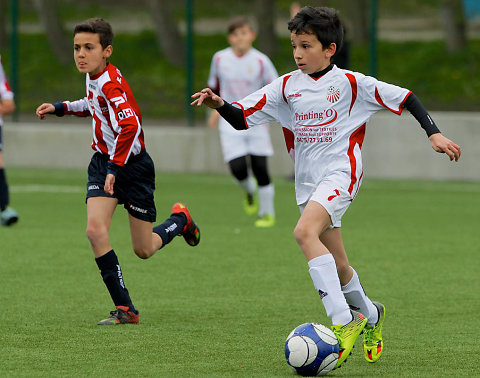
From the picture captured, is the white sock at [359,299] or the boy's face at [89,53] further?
the boy's face at [89,53]

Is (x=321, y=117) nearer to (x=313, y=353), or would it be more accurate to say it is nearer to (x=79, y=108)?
(x=313, y=353)

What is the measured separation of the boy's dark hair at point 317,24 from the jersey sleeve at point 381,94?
29 cm

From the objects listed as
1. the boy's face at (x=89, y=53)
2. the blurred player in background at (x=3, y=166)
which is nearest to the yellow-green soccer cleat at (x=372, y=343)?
the boy's face at (x=89, y=53)

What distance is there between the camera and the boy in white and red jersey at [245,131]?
37.4ft

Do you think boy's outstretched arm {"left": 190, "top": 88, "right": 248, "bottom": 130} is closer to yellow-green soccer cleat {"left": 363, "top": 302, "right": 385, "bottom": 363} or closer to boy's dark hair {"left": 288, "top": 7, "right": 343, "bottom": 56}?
boy's dark hair {"left": 288, "top": 7, "right": 343, "bottom": 56}

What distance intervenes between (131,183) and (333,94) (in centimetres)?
153

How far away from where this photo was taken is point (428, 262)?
8.88 meters

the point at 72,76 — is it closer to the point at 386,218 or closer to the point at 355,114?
the point at 386,218

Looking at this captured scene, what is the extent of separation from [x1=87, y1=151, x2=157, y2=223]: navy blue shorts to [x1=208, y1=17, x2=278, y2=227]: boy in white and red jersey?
4798 millimetres

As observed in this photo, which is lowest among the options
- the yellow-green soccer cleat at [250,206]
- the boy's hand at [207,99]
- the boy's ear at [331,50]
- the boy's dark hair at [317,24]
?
the yellow-green soccer cleat at [250,206]

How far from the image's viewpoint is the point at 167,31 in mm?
18375

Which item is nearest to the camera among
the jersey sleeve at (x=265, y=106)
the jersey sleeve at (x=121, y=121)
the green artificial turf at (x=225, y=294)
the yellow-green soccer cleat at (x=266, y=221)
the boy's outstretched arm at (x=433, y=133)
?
the boy's outstretched arm at (x=433, y=133)

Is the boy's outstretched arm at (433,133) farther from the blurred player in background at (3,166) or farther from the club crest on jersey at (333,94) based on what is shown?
the blurred player in background at (3,166)

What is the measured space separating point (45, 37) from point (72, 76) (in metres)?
0.98
